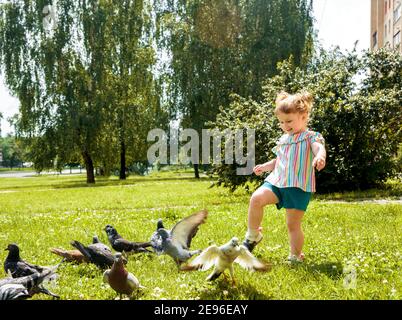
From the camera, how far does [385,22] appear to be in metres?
53.4

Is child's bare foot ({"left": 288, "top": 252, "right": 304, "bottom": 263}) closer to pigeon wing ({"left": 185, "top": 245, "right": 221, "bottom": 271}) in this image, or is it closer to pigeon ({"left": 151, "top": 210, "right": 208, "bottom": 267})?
pigeon ({"left": 151, "top": 210, "right": 208, "bottom": 267})

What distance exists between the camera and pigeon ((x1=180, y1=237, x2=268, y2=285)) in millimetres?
3623

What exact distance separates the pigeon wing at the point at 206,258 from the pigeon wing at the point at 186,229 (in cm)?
76

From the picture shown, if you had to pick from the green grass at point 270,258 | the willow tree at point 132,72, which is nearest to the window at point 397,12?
the willow tree at point 132,72

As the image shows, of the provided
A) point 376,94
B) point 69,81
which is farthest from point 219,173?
point 69,81

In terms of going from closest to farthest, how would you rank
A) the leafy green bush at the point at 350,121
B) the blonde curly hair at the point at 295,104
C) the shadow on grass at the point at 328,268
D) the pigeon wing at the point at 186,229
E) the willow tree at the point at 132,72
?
1. the shadow on grass at the point at 328,268
2. the pigeon wing at the point at 186,229
3. the blonde curly hair at the point at 295,104
4. the leafy green bush at the point at 350,121
5. the willow tree at the point at 132,72

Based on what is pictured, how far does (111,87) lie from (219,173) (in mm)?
17918

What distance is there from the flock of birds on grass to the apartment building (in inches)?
1797

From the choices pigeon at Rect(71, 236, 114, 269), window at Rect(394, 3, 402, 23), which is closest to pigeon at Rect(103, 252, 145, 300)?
pigeon at Rect(71, 236, 114, 269)

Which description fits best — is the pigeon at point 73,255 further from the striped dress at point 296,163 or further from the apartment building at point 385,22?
the apartment building at point 385,22

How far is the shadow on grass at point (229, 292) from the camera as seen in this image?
365 cm

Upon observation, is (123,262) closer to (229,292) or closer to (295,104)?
(229,292)

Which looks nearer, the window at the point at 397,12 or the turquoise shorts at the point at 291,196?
the turquoise shorts at the point at 291,196

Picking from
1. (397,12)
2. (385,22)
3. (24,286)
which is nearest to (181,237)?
(24,286)
